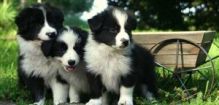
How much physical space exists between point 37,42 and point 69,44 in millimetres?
583

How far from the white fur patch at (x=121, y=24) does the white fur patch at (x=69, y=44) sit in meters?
0.63

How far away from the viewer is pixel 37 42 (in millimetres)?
7172

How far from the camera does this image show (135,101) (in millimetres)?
7070

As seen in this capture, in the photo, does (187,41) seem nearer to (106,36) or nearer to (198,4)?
(106,36)

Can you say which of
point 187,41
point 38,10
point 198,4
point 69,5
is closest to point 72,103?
point 38,10

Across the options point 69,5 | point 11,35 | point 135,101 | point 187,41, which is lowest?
point 69,5

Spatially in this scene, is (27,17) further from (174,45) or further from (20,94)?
(174,45)

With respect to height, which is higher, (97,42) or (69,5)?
(97,42)

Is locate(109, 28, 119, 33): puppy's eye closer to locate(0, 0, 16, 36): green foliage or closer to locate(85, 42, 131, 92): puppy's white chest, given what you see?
locate(85, 42, 131, 92): puppy's white chest

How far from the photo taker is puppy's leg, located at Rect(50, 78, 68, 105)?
7102mm

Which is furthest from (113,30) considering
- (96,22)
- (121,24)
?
(96,22)

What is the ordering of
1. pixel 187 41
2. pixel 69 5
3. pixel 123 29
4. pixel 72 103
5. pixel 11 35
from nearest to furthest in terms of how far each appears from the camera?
pixel 123 29, pixel 72 103, pixel 187 41, pixel 11 35, pixel 69 5

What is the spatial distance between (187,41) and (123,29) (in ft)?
4.47

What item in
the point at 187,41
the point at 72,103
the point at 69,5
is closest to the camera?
the point at 72,103
